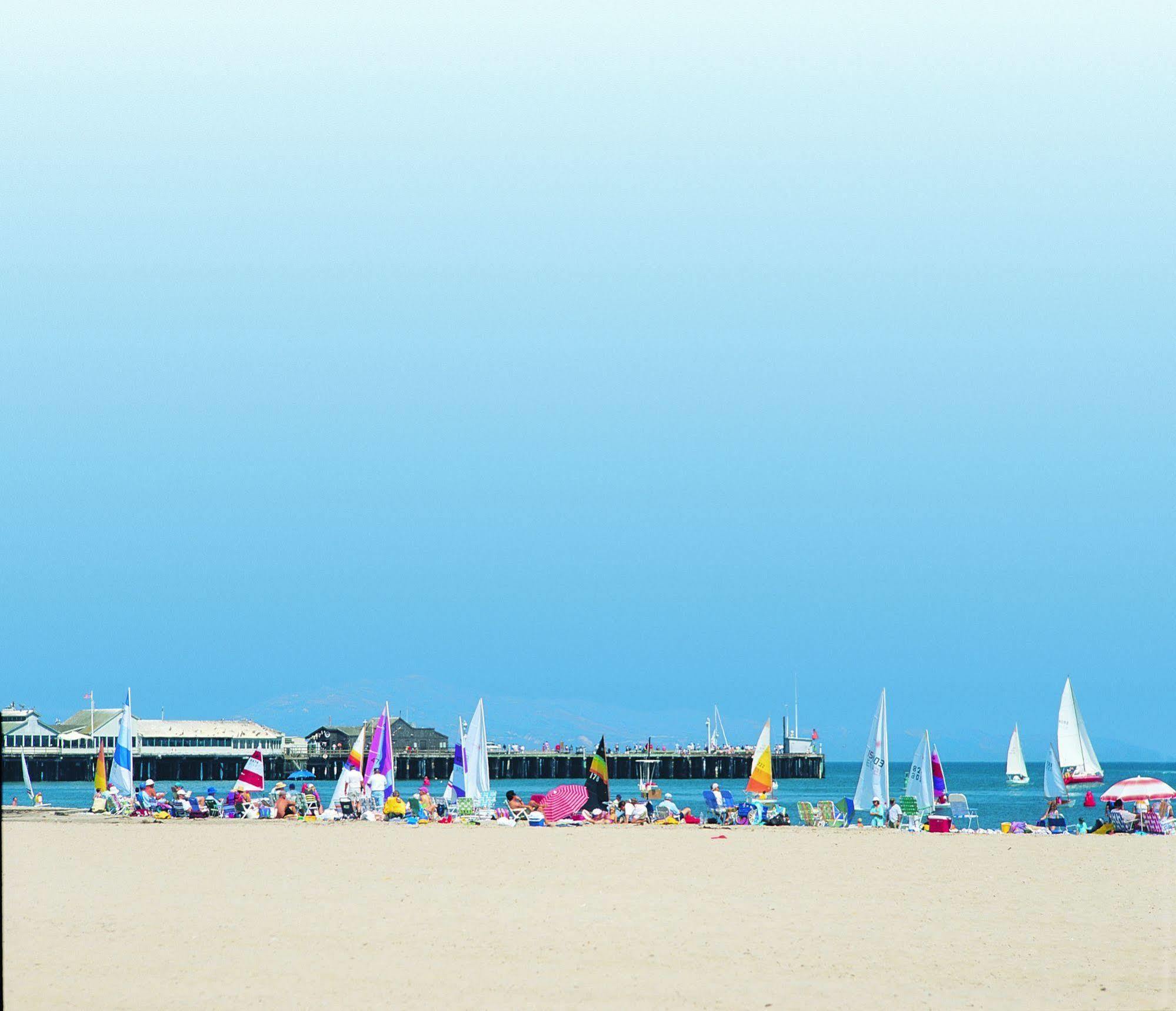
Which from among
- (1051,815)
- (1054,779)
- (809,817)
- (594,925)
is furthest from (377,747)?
(1054,779)

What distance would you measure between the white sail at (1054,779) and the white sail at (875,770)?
24.2 meters

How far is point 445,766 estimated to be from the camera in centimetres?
10031

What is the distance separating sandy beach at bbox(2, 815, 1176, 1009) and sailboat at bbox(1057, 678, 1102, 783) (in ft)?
132

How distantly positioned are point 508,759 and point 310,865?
286ft

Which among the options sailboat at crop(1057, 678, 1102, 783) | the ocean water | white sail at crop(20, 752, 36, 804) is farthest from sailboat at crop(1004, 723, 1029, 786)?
white sail at crop(20, 752, 36, 804)

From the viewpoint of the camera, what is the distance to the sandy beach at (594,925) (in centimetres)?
943

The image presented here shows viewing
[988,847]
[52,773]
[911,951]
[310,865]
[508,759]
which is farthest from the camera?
[508,759]

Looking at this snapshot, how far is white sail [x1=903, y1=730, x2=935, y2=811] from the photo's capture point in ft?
97.7

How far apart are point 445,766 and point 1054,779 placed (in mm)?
53917

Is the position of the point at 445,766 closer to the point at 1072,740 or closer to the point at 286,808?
the point at 1072,740

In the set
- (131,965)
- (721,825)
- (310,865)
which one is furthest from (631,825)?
(131,965)

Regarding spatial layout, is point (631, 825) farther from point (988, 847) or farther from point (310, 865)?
point (310, 865)

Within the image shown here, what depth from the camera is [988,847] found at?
21.1 meters

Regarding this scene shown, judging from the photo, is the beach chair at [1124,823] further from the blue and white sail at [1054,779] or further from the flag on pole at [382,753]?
the blue and white sail at [1054,779]
